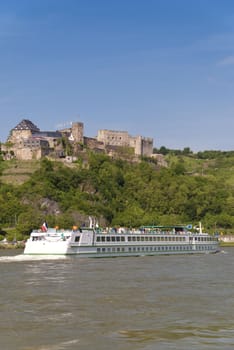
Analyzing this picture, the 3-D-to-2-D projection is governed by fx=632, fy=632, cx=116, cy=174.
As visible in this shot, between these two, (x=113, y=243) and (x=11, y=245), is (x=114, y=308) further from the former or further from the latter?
(x=11, y=245)

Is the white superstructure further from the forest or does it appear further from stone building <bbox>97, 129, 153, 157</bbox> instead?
stone building <bbox>97, 129, 153, 157</bbox>

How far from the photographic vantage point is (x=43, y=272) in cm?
3888

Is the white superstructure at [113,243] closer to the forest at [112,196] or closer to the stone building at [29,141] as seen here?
the forest at [112,196]

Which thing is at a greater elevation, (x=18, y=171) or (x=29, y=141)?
(x=29, y=141)

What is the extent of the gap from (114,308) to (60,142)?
10762 cm

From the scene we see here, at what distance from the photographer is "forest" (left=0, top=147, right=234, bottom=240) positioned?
330 ft

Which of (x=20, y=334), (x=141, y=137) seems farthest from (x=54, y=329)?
(x=141, y=137)

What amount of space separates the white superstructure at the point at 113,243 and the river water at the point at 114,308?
24.4 ft

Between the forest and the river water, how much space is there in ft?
183

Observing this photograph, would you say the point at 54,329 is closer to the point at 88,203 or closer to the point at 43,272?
the point at 43,272

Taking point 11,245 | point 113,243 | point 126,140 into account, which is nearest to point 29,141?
point 126,140

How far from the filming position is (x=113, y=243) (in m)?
54.9

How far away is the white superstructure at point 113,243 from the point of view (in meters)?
49.8

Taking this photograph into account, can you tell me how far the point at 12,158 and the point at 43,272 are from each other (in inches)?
3633
